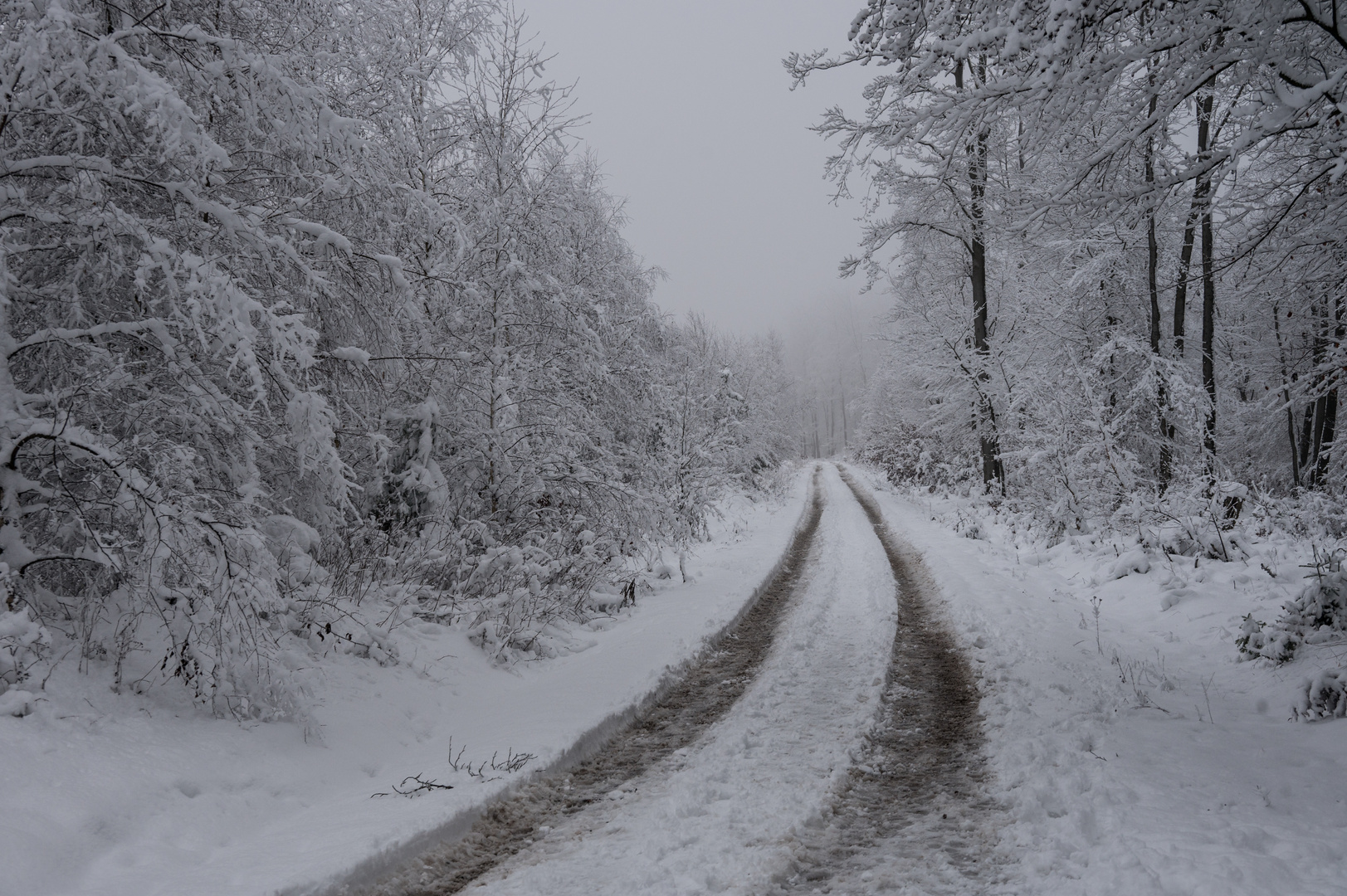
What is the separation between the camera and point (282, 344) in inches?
164

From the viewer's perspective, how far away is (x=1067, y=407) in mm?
13234

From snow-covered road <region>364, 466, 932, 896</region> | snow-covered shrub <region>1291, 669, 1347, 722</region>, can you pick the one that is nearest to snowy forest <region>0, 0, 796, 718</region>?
snow-covered road <region>364, 466, 932, 896</region>

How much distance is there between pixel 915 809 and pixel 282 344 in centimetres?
482

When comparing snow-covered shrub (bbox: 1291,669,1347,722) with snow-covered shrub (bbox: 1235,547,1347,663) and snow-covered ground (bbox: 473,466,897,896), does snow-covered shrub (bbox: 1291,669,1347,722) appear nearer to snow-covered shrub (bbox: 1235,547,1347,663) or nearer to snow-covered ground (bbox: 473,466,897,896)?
snow-covered shrub (bbox: 1235,547,1347,663)

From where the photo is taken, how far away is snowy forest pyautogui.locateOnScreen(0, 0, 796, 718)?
401cm

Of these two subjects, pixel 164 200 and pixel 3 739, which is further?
pixel 164 200

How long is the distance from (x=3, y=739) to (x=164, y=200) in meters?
3.52

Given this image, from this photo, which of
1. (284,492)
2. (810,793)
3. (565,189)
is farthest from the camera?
(565,189)

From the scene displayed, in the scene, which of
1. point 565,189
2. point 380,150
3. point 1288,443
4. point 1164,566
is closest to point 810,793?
point 380,150

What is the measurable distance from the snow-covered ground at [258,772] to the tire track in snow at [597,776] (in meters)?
0.14

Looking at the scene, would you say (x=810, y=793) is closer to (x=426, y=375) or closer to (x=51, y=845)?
(x=51, y=845)

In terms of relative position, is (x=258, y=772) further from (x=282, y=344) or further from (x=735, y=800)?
(x=735, y=800)

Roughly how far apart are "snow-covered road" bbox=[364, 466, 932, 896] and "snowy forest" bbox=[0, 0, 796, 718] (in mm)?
2440

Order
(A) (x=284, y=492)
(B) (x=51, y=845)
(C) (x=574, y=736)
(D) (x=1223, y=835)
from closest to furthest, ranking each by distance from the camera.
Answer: (B) (x=51, y=845), (D) (x=1223, y=835), (C) (x=574, y=736), (A) (x=284, y=492)
